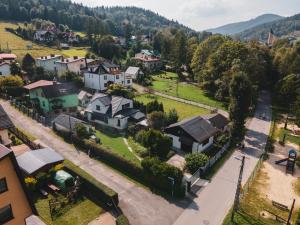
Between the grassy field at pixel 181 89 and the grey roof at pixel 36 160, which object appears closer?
the grey roof at pixel 36 160

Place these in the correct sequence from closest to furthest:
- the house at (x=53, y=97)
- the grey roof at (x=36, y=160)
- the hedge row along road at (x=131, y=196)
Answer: the hedge row along road at (x=131, y=196)
the grey roof at (x=36, y=160)
the house at (x=53, y=97)

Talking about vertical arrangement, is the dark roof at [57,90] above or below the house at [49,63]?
below

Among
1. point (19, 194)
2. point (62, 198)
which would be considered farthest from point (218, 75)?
point (19, 194)

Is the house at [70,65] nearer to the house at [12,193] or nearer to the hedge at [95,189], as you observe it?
the hedge at [95,189]

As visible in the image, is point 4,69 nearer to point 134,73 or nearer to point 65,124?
point 134,73

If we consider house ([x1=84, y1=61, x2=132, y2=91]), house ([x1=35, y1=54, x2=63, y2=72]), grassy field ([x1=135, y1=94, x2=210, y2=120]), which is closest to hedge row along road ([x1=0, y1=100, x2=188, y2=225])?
grassy field ([x1=135, y1=94, x2=210, y2=120])

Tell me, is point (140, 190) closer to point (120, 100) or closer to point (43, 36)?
point (120, 100)

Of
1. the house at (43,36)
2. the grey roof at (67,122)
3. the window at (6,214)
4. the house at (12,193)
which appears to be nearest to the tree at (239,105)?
the grey roof at (67,122)

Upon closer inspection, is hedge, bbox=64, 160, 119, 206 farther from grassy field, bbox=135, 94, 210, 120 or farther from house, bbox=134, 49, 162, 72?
house, bbox=134, 49, 162, 72
